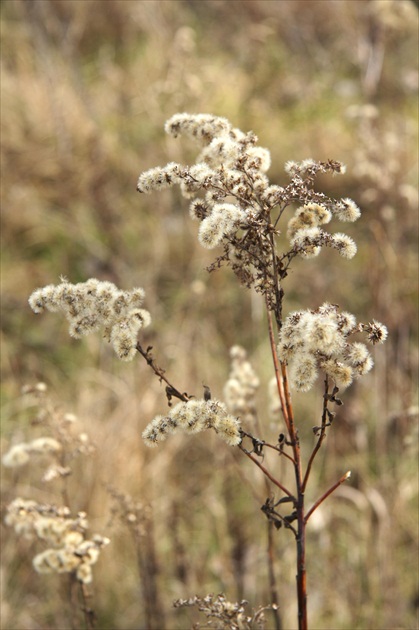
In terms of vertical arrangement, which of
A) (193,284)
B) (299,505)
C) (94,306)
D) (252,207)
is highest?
(193,284)

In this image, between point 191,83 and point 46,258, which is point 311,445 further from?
point 46,258

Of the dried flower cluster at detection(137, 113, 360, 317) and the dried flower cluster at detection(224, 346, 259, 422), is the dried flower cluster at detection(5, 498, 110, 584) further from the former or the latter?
the dried flower cluster at detection(137, 113, 360, 317)

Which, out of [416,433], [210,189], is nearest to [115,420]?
[416,433]

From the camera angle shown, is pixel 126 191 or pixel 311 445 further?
pixel 126 191

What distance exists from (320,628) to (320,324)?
188cm

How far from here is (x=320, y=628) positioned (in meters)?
2.56

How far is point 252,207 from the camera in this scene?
1218 millimetres

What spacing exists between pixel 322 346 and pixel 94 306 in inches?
15.7

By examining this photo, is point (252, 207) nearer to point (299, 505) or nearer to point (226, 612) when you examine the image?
point (299, 505)

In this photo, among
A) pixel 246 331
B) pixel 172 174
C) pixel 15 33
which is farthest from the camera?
pixel 15 33

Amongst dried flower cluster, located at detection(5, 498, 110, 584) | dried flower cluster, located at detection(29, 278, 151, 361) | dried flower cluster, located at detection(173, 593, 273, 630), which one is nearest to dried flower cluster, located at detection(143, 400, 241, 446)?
dried flower cluster, located at detection(29, 278, 151, 361)

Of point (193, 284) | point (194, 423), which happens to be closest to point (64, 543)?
point (194, 423)

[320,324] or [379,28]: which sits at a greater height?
[379,28]

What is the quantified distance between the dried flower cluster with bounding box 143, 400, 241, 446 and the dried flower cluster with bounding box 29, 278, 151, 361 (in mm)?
126
